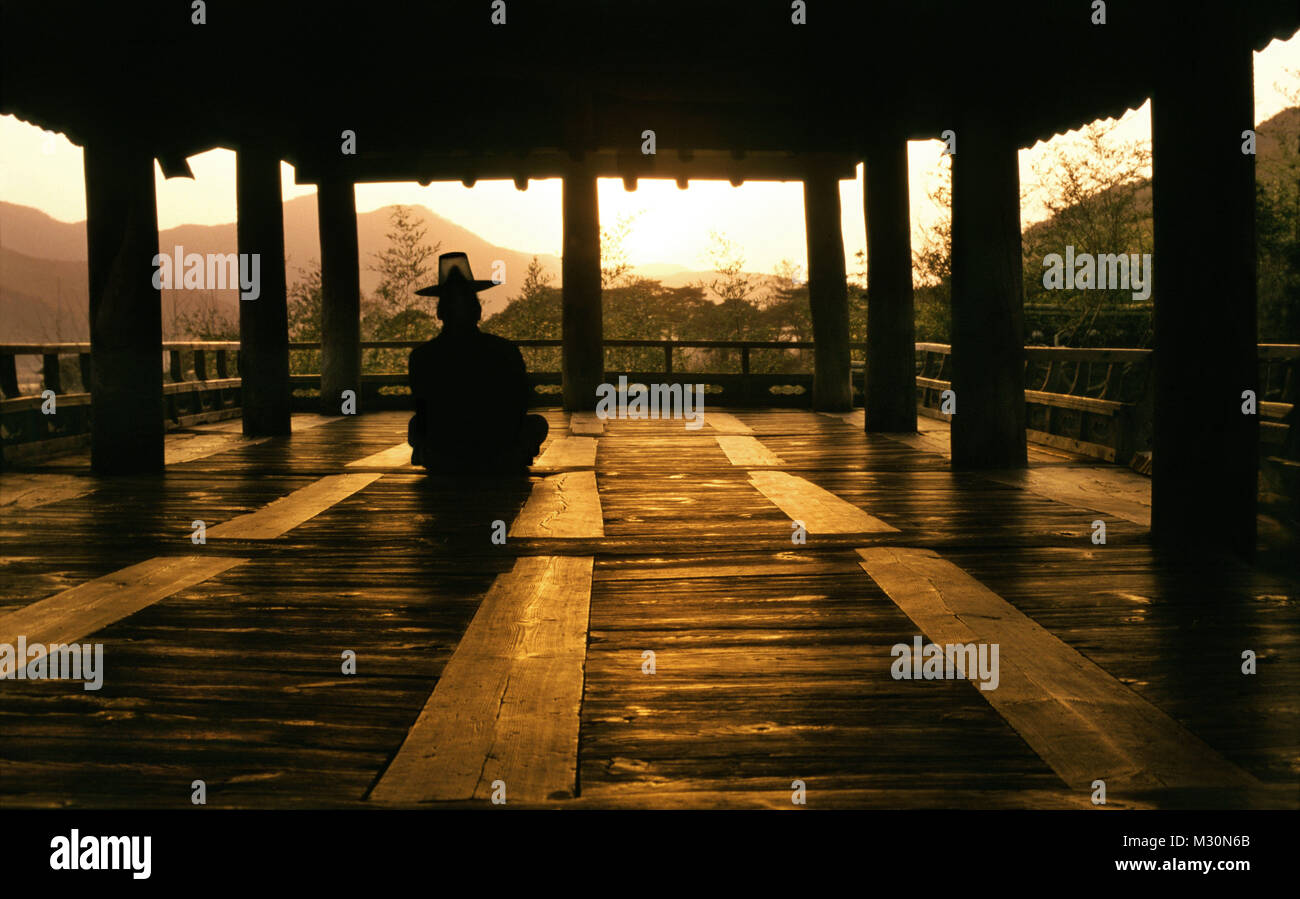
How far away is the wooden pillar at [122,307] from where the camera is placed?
26.9 feet

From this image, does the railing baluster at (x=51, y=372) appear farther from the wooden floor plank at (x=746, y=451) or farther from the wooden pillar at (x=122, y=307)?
the wooden floor plank at (x=746, y=451)

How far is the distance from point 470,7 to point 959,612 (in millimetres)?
8310

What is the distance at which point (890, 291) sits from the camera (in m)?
11.7

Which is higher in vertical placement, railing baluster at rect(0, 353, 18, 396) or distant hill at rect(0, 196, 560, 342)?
distant hill at rect(0, 196, 560, 342)

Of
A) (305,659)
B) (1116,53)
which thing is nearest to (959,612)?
(305,659)

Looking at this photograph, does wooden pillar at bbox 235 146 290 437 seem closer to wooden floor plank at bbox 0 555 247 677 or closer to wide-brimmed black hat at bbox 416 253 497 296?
wide-brimmed black hat at bbox 416 253 497 296

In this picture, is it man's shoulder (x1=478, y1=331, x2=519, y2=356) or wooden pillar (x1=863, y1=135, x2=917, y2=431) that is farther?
wooden pillar (x1=863, y1=135, x2=917, y2=431)

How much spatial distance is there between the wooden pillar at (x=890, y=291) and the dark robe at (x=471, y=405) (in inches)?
191

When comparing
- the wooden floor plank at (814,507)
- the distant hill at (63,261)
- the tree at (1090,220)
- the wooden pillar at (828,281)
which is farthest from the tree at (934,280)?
the distant hill at (63,261)

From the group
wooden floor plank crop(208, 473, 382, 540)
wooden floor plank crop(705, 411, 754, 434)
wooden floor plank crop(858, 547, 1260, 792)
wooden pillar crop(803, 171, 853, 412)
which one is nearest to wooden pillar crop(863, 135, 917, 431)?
wooden floor plank crop(705, 411, 754, 434)

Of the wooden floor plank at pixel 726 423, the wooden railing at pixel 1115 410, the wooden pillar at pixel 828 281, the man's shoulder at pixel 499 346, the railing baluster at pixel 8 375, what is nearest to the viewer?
the wooden railing at pixel 1115 410

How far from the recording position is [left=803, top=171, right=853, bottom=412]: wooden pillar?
14.8 meters

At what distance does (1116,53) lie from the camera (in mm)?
9219
